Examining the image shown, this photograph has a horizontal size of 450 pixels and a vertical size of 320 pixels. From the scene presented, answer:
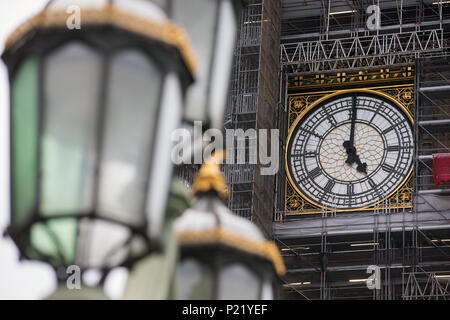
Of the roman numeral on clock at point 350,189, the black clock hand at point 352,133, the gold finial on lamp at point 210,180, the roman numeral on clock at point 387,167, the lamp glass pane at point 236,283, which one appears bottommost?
the lamp glass pane at point 236,283

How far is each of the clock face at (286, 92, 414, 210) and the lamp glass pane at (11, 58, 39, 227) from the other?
1710cm

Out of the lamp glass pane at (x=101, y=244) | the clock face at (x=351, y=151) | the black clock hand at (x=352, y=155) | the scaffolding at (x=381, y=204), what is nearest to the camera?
the lamp glass pane at (x=101, y=244)

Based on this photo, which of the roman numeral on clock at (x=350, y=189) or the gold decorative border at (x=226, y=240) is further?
the roman numeral on clock at (x=350, y=189)

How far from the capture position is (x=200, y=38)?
2.49 m

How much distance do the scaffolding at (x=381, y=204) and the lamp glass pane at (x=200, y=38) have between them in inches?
586

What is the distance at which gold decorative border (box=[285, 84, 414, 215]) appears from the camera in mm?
18781

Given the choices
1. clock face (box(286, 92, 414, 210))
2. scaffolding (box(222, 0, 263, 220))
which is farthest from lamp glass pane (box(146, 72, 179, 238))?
clock face (box(286, 92, 414, 210))

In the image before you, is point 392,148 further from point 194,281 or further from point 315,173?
point 194,281

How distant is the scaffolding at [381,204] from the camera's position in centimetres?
1797

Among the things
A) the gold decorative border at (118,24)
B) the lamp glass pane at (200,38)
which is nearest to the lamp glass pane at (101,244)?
the gold decorative border at (118,24)

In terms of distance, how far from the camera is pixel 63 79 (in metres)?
1.89

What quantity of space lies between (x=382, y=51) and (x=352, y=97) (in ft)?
2.99

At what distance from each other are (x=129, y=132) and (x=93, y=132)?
0.08m

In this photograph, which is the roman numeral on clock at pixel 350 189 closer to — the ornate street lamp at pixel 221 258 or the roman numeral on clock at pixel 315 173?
the roman numeral on clock at pixel 315 173
